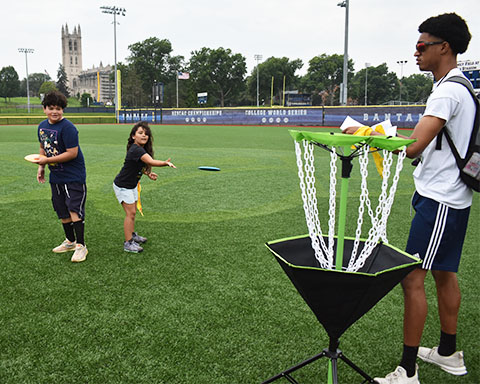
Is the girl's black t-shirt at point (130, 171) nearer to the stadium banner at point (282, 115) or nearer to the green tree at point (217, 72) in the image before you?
the stadium banner at point (282, 115)

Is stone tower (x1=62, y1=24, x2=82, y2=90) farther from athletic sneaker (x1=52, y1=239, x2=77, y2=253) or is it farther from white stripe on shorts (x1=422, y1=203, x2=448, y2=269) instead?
white stripe on shorts (x1=422, y1=203, x2=448, y2=269)

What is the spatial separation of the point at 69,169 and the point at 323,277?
3.44 meters

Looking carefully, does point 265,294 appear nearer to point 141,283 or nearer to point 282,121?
point 141,283

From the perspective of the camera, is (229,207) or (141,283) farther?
(229,207)

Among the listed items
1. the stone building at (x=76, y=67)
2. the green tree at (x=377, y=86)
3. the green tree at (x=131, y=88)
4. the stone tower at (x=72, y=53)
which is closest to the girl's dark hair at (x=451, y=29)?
the green tree at (x=131, y=88)

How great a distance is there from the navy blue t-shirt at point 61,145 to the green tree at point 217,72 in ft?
256

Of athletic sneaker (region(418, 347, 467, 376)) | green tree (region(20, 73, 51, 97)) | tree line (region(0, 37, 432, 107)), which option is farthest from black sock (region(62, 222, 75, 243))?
green tree (region(20, 73, 51, 97))

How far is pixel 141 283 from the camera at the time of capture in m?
3.79

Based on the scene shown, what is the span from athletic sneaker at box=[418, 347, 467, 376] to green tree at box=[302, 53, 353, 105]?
8698cm

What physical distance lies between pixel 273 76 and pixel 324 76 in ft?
39.1

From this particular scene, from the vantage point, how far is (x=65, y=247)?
4605 millimetres

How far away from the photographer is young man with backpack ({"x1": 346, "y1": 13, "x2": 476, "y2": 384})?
2.06 metres

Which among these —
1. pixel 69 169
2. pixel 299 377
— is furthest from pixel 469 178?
pixel 69 169

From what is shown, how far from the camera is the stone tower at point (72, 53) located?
545 ft
